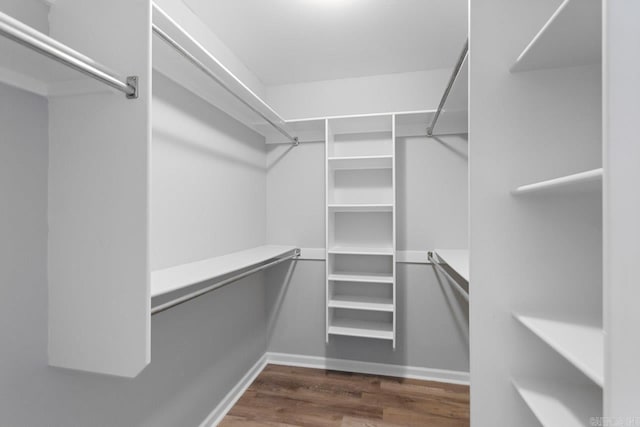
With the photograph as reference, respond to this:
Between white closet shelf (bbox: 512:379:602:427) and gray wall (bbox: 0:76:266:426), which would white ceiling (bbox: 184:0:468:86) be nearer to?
gray wall (bbox: 0:76:266:426)

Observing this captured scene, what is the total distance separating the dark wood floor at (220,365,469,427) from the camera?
185 centimetres

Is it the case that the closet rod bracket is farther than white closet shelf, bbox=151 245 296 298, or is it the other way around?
white closet shelf, bbox=151 245 296 298

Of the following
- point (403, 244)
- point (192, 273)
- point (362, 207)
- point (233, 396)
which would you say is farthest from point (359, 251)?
point (233, 396)

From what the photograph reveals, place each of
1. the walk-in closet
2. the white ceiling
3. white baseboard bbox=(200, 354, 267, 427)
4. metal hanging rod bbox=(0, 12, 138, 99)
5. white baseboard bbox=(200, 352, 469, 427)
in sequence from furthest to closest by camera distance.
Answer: white baseboard bbox=(200, 352, 469, 427) < white baseboard bbox=(200, 354, 267, 427) < the white ceiling < the walk-in closet < metal hanging rod bbox=(0, 12, 138, 99)

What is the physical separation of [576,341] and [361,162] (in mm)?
1697

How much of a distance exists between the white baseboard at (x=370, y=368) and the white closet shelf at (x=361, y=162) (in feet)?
5.14

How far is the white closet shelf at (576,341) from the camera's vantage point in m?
0.67

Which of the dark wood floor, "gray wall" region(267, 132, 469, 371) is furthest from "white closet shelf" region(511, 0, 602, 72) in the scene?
the dark wood floor

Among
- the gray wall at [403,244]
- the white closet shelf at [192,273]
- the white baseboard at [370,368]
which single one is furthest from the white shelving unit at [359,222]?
the white closet shelf at [192,273]

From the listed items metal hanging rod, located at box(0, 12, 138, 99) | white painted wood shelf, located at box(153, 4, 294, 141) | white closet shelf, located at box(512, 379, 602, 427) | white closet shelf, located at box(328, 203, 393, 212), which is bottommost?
white closet shelf, located at box(512, 379, 602, 427)

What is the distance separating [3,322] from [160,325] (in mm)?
623

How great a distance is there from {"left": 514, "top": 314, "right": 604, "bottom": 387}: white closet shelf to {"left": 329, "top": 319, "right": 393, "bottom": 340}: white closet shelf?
4.15 feet

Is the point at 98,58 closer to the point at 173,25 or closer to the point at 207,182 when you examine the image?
the point at 173,25

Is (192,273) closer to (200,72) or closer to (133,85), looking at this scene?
(133,85)
